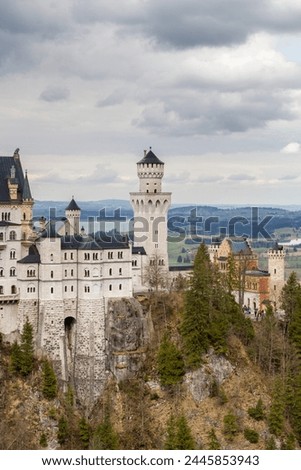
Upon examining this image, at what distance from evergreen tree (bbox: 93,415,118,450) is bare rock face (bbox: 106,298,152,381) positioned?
7.93 meters

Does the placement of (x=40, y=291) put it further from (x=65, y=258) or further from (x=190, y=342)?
(x=190, y=342)

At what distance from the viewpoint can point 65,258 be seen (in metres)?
93.5

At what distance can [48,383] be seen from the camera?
293ft

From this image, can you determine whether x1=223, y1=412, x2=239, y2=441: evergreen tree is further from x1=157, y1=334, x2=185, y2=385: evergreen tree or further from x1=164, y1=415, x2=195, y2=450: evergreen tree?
x1=157, y1=334, x2=185, y2=385: evergreen tree

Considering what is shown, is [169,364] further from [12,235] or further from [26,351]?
[12,235]

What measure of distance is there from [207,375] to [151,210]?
81.3 feet

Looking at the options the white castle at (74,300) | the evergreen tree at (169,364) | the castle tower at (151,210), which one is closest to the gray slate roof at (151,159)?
the castle tower at (151,210)

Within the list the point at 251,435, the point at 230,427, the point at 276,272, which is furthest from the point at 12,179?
the point at 251,435

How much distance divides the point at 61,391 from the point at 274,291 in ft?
109

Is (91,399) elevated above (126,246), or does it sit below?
below

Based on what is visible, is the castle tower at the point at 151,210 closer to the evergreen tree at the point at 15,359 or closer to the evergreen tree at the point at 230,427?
the evergreen tree at the point at 15,359

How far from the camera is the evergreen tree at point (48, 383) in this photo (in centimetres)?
8938
